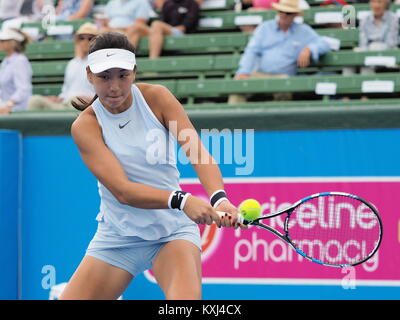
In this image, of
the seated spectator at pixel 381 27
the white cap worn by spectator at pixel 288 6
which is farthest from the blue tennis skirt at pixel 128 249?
the seated spectator at pixel 381 27

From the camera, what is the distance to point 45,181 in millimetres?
6098

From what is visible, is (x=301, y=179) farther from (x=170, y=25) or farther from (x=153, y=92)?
(x=170, y=25)

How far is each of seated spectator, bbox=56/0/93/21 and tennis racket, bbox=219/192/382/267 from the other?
189 inches

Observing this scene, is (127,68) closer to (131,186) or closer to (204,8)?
(131,186)

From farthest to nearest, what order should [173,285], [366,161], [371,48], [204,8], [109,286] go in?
[204,8] → [371,48] → [366,161] → [109,286] → [173,285]

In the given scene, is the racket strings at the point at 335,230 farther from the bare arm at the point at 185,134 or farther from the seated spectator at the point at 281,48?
the seated spectator at the point at 281,48

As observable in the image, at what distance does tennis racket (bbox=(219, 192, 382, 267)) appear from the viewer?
4.99 m

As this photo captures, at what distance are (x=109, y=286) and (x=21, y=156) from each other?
2.52m

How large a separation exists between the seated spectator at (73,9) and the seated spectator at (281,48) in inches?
97.8

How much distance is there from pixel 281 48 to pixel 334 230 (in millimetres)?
2610

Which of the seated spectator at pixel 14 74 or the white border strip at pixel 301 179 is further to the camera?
the seated spectator at pixel 14 74

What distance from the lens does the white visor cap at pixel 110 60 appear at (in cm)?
360

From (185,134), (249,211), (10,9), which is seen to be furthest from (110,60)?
(10,9)
